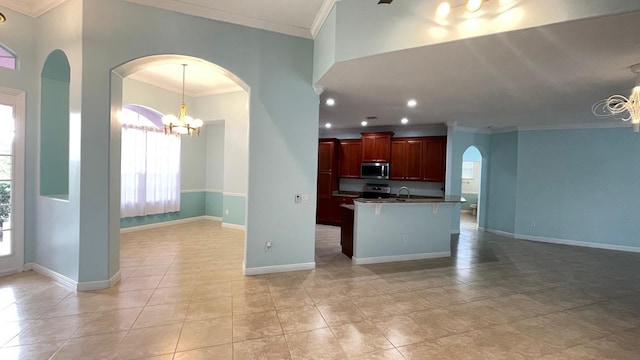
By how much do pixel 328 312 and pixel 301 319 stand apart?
0.31 m

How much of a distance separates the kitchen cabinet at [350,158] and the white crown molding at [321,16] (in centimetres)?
433

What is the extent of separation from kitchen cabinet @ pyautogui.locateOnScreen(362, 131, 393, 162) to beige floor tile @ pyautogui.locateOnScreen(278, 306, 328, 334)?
526 centimetres

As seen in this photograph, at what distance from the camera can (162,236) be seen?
5.97 m

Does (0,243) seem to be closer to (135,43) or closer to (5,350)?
(5,350)

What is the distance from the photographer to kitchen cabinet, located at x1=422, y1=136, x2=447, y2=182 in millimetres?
7082

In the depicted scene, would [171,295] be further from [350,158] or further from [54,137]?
[350,158]

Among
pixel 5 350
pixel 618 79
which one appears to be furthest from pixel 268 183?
pixel 618 79

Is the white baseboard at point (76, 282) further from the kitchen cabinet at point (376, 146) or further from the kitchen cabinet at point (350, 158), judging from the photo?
the kitchen cabinet at point (376, 146)

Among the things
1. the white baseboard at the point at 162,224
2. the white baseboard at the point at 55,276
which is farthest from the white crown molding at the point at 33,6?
the white baseboard at the point at 162,224


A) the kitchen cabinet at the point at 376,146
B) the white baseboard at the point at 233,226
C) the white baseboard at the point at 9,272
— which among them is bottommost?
the white baseboard at the point at 9,272

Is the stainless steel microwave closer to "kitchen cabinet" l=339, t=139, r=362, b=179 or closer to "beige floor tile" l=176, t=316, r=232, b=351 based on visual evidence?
"kitchen cabinet" l=339, t=139, r=362, b=179

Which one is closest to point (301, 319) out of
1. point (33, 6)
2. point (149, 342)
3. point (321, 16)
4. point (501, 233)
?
point (149, 342)

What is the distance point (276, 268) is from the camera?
13.4ft

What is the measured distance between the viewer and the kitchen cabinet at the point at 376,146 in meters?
7.62
